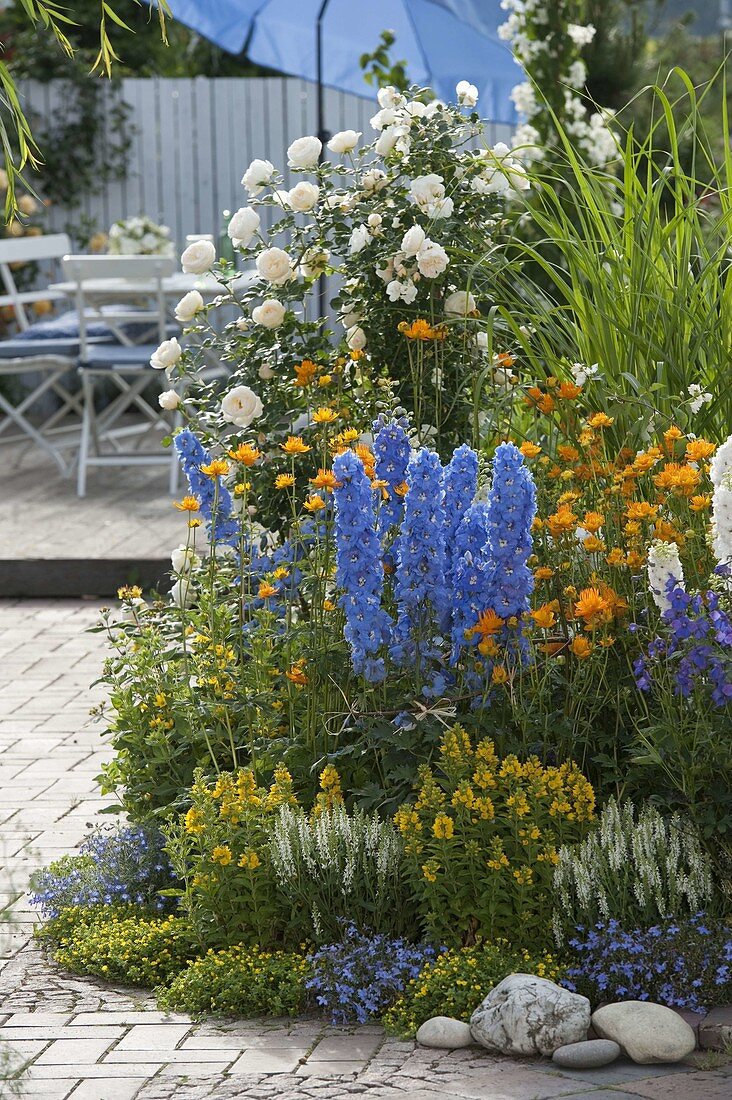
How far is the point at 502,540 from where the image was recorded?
3396 millimetres

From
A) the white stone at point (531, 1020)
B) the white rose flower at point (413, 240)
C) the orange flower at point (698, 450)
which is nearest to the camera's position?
the white stone at point (531, 1020)

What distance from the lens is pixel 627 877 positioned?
3.17 meters

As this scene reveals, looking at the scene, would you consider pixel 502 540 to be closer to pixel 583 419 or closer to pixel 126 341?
→ pixel 583 419

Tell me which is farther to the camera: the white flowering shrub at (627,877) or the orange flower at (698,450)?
the orange flower at (698,450)

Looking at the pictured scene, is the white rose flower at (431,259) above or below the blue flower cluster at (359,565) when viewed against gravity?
above

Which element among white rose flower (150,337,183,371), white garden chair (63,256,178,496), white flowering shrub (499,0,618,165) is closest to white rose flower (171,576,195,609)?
white rose flower (150,337,183,371)

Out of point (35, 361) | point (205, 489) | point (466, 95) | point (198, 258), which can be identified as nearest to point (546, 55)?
point (35, 361)

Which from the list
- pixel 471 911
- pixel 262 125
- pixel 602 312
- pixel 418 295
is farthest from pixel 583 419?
pixel 262 125

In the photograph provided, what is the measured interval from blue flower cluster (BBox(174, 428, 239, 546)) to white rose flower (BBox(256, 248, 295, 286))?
0.53m

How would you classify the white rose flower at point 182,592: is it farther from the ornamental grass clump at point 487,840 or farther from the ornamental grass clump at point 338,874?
the ornamental grass clump at point 487,840

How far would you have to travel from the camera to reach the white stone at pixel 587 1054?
284cm

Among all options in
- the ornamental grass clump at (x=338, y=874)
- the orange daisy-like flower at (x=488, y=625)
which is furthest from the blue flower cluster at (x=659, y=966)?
the orange daisy-like flower at (x=488, y=625)

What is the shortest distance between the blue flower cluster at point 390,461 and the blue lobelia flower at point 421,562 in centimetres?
13

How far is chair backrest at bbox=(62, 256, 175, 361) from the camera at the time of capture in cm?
811
